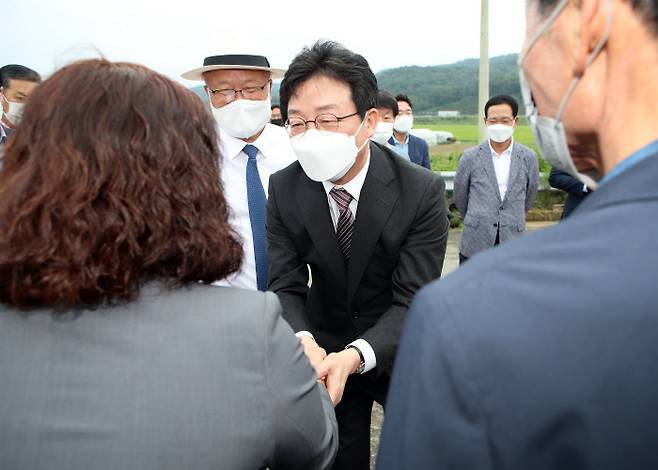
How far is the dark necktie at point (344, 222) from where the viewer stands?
2240 millimetres

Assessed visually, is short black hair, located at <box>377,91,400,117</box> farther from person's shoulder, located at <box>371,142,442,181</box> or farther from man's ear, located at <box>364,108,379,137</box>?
person's shoulder, located at <box>371,142,442,181</box>

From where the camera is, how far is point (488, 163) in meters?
4.91

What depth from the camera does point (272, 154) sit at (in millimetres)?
2908

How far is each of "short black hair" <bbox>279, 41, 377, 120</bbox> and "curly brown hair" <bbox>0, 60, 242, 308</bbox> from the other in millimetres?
1191

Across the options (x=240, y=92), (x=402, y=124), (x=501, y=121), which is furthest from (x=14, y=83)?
(x=501, y=121)

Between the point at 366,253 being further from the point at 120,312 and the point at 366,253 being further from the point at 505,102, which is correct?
the point at 505,102

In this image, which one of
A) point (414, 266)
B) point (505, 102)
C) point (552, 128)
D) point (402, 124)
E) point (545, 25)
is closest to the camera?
point (545, 25)

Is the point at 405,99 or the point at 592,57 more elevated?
the point at 592,57

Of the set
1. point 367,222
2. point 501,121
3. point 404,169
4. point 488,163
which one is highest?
point 404,169

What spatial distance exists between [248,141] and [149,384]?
204 cm

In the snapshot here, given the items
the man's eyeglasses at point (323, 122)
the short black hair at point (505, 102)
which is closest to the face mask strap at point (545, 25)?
the man's eyeglasses at point (323, 122)

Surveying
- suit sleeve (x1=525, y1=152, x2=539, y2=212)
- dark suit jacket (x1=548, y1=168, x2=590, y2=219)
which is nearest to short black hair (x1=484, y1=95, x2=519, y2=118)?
suit sleeve (x1=525, y1=152, x2=539, y2=212)

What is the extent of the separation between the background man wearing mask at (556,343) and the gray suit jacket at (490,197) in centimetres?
408

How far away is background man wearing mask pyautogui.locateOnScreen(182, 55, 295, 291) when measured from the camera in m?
2.66
